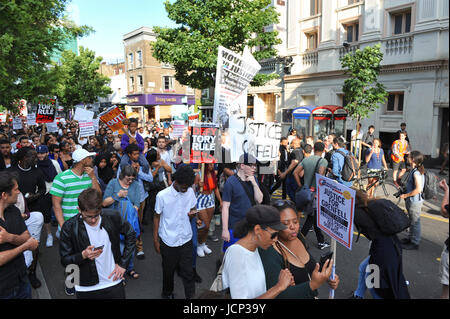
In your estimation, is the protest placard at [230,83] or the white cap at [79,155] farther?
the protest placard at [230,83]

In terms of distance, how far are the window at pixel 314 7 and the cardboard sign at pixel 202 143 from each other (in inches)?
633

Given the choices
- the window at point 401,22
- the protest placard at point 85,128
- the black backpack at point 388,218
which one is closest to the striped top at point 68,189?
the black backpack at point 388,218

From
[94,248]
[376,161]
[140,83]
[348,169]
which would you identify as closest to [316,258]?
[348,169]

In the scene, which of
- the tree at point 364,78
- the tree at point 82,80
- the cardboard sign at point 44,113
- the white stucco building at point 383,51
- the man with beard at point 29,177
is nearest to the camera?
the man with beard at point 29,177

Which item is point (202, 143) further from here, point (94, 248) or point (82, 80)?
point (82, 80)

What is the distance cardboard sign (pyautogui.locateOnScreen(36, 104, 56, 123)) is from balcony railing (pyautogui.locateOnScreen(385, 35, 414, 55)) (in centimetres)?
1443

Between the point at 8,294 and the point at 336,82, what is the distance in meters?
17.2

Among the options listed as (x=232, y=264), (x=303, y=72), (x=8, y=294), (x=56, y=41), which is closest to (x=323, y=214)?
(x=232, y=264)

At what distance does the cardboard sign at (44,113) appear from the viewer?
10.7 metres

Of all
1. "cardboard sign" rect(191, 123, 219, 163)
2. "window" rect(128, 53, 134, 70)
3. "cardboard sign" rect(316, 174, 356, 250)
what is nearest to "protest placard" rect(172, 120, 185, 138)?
"cardboard sign" rect(191, 123, 219, 163)

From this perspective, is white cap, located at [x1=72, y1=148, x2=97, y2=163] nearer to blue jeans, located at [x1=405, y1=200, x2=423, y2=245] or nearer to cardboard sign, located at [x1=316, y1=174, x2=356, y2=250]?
cardboard sign, located at [x1=316, y1=174, x2=356, y2=250]

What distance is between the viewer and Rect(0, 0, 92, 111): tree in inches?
313

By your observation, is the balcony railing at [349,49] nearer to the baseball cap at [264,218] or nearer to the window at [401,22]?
the window at [401,22]
